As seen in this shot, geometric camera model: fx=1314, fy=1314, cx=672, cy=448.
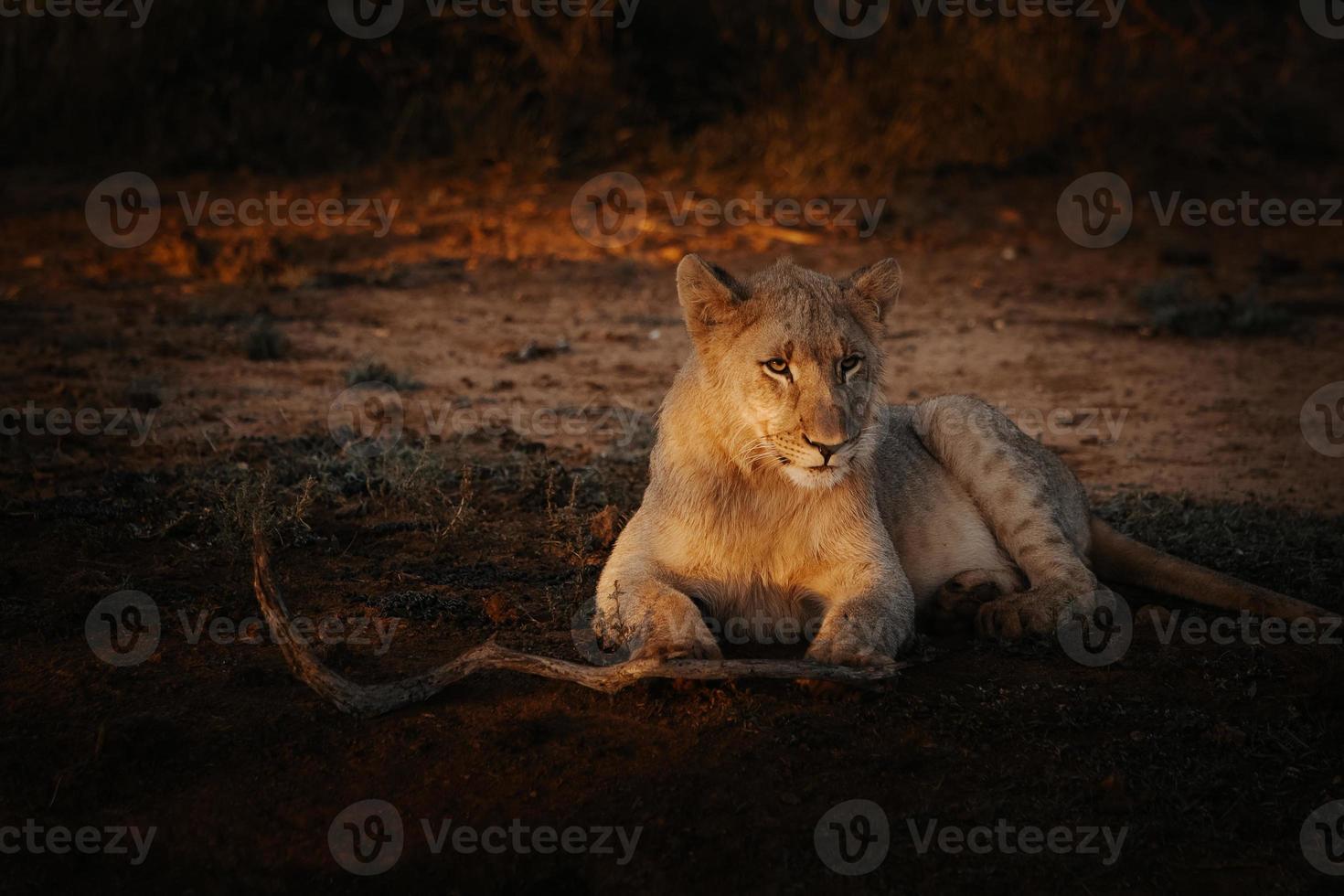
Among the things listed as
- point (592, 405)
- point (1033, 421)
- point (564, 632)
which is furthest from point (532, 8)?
point (564, 632)

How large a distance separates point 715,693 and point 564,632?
0.86 meters

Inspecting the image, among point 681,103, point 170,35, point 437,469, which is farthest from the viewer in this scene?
point 681,103

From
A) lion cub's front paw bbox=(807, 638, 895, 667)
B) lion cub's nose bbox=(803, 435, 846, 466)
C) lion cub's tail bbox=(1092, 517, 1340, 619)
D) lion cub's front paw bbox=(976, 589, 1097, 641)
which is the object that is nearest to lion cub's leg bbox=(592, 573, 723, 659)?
lion cub's front paw bbox=(807, 638, 895, 667)

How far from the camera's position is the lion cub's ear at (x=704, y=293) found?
4.61 m

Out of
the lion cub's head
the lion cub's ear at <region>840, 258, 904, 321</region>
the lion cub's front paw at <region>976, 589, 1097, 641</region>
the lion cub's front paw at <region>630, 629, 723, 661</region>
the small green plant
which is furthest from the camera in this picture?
the small green plant

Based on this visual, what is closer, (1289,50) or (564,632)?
(564,632)

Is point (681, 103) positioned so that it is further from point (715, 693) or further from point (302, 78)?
Result: point (715, 693)

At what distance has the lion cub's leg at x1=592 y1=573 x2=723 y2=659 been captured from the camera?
13.9ft

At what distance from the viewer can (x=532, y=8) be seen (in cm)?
1394

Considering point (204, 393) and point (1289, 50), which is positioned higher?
point (1289, 50)

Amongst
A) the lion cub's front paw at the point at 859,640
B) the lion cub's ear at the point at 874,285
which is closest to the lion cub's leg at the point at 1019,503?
the lion cub's front paw at the point at 859,640

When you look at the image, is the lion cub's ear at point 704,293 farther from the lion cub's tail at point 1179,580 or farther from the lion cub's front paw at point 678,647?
the lion cub's tail at point 1179,580

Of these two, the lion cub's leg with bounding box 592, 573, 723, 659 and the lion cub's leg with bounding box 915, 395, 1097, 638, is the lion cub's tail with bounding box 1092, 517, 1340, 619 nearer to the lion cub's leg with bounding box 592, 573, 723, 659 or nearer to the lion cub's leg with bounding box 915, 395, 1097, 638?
the lion cub's leg with bounding box 915, 395, 1097, 638

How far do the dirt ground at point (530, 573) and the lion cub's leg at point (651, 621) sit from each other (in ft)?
0.53
